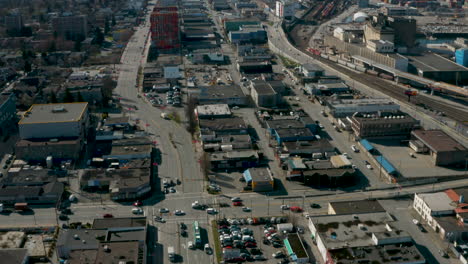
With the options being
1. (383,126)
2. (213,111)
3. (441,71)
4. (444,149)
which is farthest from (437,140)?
(441,71)

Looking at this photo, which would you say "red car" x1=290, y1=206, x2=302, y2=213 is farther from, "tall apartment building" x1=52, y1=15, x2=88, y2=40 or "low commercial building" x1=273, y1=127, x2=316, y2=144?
"tall apartment building" x1=52, y1=15, x2=88, y2=40

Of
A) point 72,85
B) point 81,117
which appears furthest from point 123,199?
point 72,85

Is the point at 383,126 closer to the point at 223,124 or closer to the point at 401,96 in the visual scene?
the point at 401,96

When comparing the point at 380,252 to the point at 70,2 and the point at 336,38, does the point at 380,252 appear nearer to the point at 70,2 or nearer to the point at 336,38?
the point at 336,38


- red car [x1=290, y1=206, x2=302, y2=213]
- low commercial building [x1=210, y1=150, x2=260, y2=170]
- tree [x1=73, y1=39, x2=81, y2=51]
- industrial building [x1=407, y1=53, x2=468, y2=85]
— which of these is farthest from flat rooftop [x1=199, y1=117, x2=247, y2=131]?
tree [x1=73, y1=39, x2=81, y2=51]

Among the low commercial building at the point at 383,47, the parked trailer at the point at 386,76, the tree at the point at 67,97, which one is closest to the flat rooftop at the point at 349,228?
the tree at the point at 67,97

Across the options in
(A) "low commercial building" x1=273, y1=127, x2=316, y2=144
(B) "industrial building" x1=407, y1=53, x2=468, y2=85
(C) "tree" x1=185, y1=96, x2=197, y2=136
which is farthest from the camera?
(B) "industrial building" x1=407, y1=53, x2=468, y2=85
